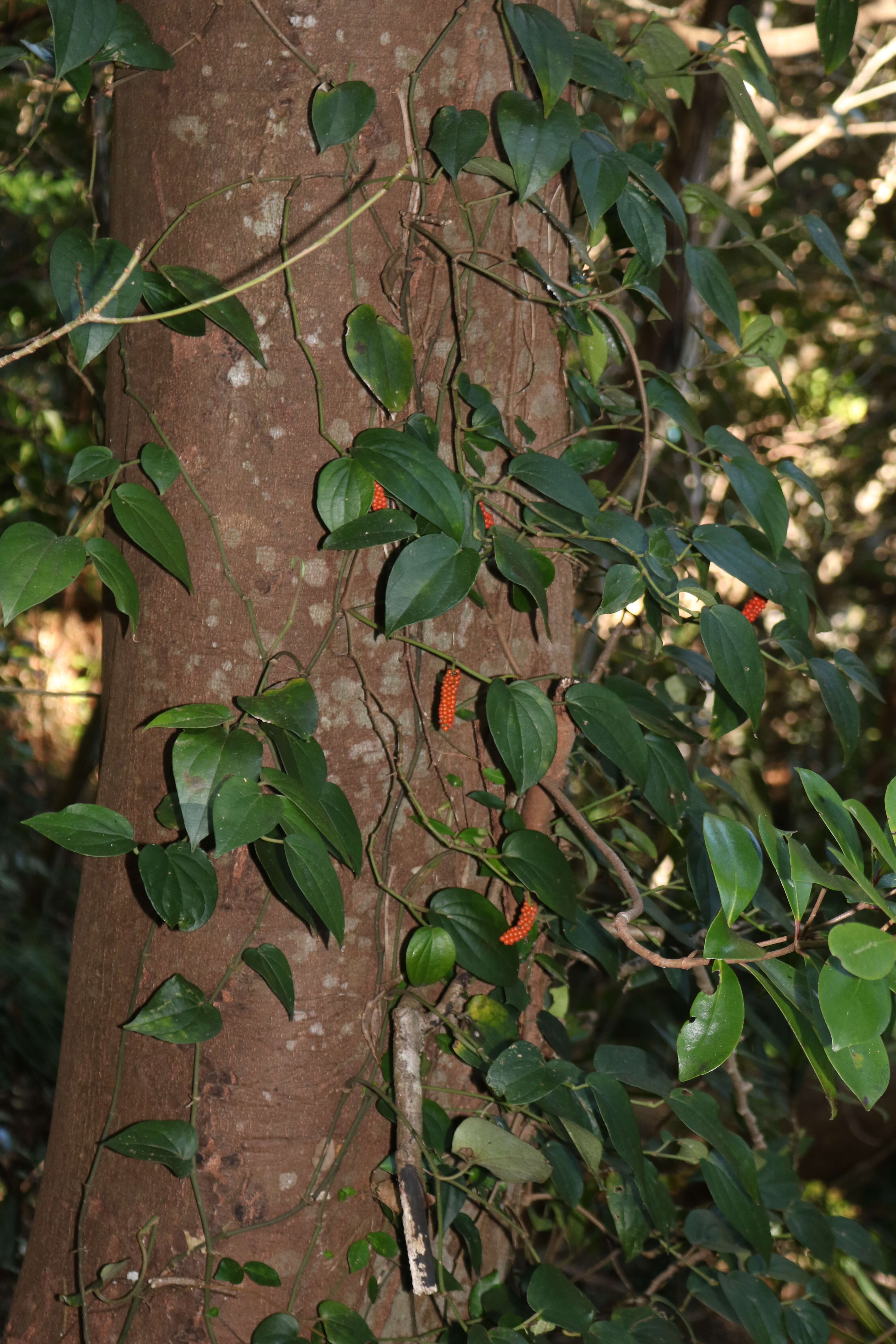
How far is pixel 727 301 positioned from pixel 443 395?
370 millimetres

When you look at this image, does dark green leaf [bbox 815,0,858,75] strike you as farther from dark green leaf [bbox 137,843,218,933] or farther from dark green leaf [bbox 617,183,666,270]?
dark green leaf [bbox 137,843,218,933]

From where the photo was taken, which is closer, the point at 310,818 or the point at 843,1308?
the point at 310,818

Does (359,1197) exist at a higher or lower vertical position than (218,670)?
lower

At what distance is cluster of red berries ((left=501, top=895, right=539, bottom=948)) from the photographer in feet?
2.81

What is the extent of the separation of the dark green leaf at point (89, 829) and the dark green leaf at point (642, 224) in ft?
2.23

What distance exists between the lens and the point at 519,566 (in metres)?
0.80

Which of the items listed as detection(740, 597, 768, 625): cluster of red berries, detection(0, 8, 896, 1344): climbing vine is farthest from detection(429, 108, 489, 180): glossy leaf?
detection(740, 597, 768, 625): cluster of red berries

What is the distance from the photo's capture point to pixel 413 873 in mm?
849

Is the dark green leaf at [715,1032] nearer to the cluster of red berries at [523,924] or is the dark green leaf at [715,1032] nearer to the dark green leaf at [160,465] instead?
the cluster of red berries at [523,924]

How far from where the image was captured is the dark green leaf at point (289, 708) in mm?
708

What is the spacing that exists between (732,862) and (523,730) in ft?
0.82

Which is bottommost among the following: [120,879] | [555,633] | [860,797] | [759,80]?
[860,797]

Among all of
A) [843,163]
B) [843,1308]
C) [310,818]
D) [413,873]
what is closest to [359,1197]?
[413,873]

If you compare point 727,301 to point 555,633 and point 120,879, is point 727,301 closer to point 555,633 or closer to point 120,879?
point 555,633
